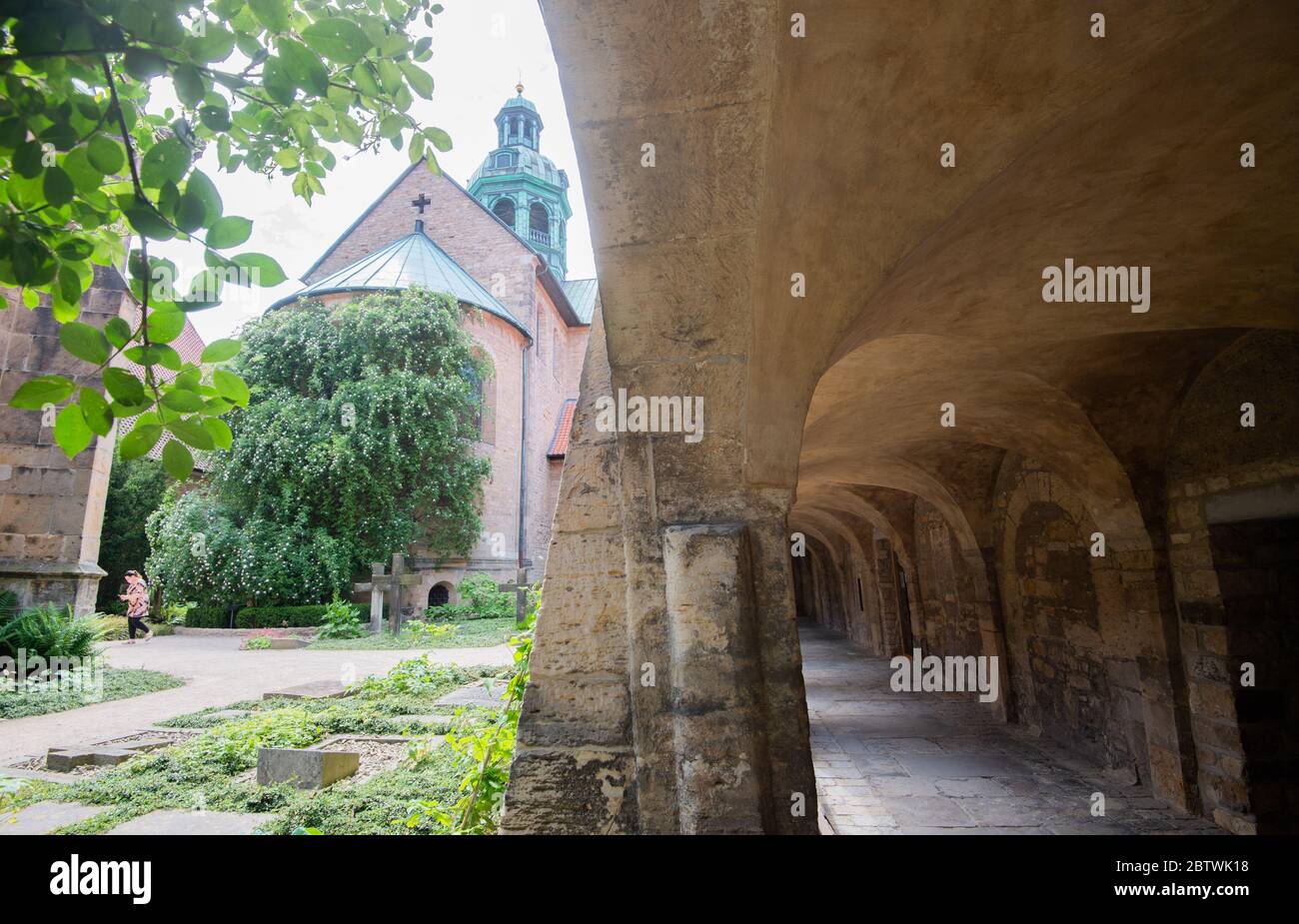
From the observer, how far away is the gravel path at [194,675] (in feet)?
18.6

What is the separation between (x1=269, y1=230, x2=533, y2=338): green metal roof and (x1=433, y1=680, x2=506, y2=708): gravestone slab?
14.1 metres

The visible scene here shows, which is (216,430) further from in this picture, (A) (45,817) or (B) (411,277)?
(B) (411,277)

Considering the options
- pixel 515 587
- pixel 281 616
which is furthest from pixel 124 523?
pixel 515 587

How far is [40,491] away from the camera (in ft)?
26.8

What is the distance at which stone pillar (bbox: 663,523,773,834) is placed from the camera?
182 centimetres

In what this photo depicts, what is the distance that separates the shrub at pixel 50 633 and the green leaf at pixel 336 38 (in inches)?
358

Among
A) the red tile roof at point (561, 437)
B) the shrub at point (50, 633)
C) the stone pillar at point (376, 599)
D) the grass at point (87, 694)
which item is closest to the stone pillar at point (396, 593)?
the stone pillar at point (376, 599)

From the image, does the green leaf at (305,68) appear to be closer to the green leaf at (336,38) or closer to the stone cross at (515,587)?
the green leaf at (336,38)

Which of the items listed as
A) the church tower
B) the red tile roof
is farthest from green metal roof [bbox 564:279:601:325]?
the red tile roof

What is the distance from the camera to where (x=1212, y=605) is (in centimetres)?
454

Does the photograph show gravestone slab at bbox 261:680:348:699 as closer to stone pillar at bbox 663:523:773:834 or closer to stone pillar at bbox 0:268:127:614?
stone pillar at bbox 0:268:127:614
